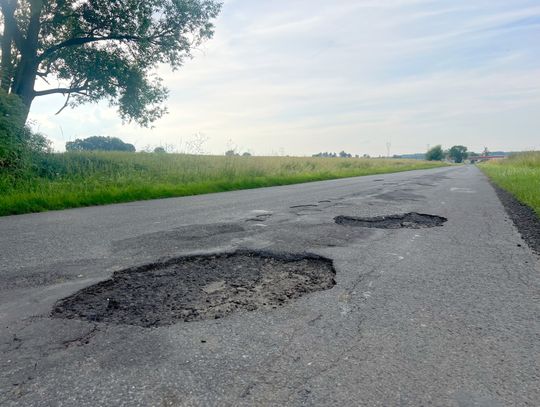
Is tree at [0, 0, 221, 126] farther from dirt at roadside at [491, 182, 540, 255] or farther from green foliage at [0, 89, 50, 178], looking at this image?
dirt at roadside at [491, 182, 540, 255]

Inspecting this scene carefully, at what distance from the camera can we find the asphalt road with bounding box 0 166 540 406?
1566mm

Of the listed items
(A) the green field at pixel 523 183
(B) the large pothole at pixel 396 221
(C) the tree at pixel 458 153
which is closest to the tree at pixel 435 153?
(C) the tree at pixel 458 153

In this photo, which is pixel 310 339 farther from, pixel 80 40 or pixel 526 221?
pixel 80 40

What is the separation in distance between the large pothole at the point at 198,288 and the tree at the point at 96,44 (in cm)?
1495

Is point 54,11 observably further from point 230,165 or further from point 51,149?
point 230,165

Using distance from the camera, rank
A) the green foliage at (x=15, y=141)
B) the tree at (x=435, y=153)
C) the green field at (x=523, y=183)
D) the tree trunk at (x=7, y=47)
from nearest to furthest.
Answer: the green field at (x=523, y=183), the green foliage at (x=15, y=141), the tree trunk at (x=7, y=47), the tree at (x=435, y=153)

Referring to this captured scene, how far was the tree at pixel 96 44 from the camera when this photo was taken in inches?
585

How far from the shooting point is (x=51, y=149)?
12.2 m

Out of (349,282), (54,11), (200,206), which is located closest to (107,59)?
(54,11)

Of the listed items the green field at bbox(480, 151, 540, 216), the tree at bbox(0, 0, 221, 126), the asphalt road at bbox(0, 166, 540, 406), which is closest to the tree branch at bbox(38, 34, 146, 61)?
the tree at bbox(0, 0, 221, 126)

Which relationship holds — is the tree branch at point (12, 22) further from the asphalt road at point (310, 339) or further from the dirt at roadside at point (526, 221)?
the dirt at roadside at point (526, 221)

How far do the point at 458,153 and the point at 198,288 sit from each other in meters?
174

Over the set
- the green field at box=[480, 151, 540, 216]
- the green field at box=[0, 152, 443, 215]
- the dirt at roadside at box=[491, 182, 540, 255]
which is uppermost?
the green field at box=[0, 152, 443, 215]

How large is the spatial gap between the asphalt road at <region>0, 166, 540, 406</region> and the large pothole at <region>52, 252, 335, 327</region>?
112 mm
